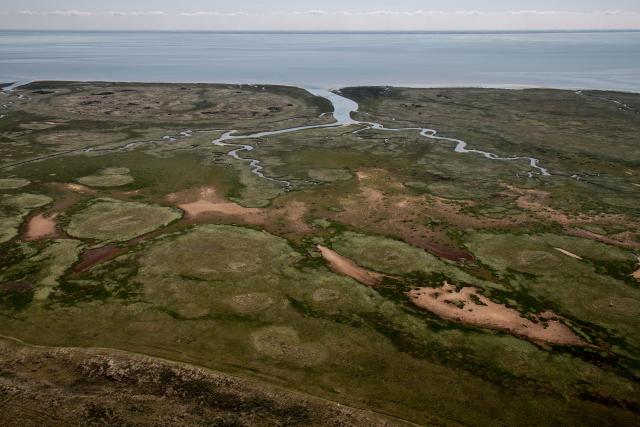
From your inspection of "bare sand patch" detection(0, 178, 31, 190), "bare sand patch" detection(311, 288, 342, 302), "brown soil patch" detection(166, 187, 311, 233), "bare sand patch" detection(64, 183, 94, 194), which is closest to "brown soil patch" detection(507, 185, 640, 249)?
"brown soil patch" detection(166, 187, 311, 233)

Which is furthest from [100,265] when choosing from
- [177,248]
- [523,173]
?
[523,173]

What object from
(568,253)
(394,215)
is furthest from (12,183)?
(568,253)

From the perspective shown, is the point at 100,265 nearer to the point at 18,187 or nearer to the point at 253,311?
the point at 253,311

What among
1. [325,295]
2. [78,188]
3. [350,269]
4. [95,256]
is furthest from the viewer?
[78,188]

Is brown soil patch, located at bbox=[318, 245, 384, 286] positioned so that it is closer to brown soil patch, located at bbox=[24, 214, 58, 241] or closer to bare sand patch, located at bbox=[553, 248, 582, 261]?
bare sand patch, located at bbox=[553, 248, 582, 261]

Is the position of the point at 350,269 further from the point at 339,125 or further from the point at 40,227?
the point at 339,125

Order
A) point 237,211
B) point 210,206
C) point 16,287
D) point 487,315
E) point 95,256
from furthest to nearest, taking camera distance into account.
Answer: point 210,206 < point 237,211 < point 95,256 < point 16,287 < point 487,315
